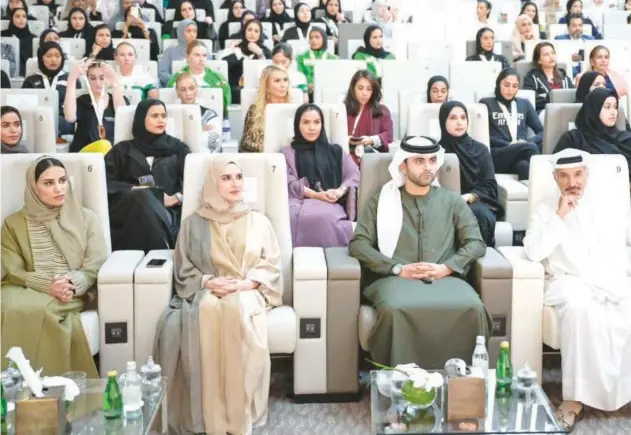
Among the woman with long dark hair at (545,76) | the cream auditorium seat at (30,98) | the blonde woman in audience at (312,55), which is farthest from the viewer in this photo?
the blonde woman in audience at (312,55)

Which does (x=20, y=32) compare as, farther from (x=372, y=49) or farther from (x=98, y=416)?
(x=98, y=416)

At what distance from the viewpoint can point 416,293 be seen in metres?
3.29

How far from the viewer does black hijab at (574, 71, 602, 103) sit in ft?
18.7

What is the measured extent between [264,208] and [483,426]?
147 cm

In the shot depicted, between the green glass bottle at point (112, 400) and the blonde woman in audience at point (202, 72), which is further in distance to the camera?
the blonde woman in audience at point (202, 72)

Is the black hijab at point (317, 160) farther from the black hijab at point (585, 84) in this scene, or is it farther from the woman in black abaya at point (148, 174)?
the black hijab at point (585, 84)

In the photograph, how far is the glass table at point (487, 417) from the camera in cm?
253

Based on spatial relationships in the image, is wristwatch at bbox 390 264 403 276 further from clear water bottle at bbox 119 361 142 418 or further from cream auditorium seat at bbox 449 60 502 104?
cream auditorium seat at bbox 449 60 502 104

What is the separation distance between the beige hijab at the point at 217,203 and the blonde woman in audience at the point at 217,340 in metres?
0.14

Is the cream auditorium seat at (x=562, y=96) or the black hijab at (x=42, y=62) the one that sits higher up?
the black hijab at (x=42, y=62)

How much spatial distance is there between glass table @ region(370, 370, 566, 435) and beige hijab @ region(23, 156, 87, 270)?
1.37 meters

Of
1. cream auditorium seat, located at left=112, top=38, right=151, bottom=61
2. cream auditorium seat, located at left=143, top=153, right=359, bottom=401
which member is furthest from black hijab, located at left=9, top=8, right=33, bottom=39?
cream auditorium seat, located at left=143, top=153, right=359, bottom=401

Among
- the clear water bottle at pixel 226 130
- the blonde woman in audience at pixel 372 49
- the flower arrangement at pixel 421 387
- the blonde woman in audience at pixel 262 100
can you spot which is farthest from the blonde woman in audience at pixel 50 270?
the blonde woman in audience at pixel 372 49

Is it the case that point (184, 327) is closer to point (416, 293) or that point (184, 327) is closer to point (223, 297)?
point (223, 297)
